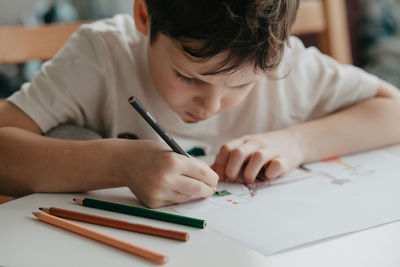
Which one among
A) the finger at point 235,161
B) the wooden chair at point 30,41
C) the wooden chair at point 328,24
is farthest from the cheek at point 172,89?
the wooden chair at point 328,24

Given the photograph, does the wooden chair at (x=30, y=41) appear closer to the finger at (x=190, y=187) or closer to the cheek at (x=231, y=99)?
the cheek at (x=231, y=99)

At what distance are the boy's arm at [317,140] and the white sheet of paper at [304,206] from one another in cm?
2

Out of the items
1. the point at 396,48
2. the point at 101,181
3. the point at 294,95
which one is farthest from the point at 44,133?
the point at 396,48

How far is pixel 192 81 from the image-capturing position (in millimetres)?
587

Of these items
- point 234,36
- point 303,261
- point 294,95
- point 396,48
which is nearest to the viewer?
point 303,261

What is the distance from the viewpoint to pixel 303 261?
37cm

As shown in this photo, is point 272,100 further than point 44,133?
Yes

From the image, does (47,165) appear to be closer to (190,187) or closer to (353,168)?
(190,187)

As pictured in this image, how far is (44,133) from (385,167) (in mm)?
498

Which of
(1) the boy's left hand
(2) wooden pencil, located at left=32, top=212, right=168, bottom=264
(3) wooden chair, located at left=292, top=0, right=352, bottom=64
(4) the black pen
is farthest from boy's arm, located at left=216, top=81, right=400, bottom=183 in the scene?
(3) wooden chair, located at left=292, top=0, right=352, bottom=64

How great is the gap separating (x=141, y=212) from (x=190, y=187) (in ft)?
0.21

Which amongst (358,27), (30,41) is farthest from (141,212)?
(358,27)

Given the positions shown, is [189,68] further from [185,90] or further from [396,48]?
[396,48]

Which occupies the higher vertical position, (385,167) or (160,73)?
(160,73)
